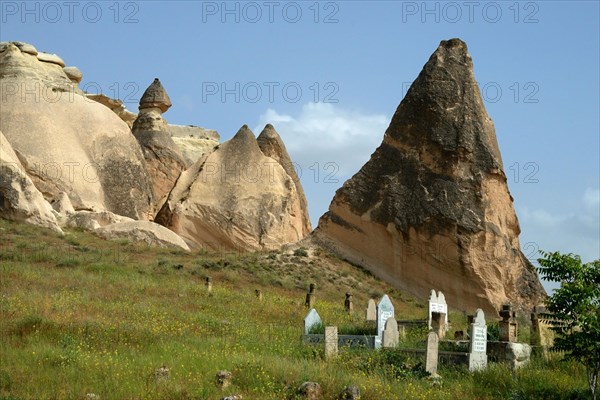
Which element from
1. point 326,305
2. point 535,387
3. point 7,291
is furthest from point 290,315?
point 535,387

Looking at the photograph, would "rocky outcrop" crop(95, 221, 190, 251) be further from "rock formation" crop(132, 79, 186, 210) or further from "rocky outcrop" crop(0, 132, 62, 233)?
"rock formation" crop(132, 79, 186, 210)

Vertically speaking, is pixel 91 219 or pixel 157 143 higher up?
pixel 157 143

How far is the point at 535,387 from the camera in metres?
13.9

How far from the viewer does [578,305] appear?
14.1 m

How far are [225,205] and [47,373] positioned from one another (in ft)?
76.4

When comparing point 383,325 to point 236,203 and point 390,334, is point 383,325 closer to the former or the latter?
point 390,334

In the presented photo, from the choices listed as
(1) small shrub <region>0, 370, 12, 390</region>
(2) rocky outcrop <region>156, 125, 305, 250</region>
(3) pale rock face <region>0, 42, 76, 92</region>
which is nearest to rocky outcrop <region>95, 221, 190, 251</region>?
(2) rocky outcrop <region>156, 125, 305, 250</region>

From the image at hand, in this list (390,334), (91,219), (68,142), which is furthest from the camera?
(68,142)

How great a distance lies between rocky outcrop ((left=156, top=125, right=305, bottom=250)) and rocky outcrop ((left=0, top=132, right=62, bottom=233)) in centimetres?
631

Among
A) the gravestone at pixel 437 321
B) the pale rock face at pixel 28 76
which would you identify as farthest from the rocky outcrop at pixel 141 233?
the gravestone at pixel 437 321

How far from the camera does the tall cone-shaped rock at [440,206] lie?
29062mm

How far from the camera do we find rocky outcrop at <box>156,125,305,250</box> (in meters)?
35.1

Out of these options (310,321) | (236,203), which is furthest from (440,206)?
(310,321)

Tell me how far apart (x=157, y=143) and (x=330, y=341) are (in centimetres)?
2787
